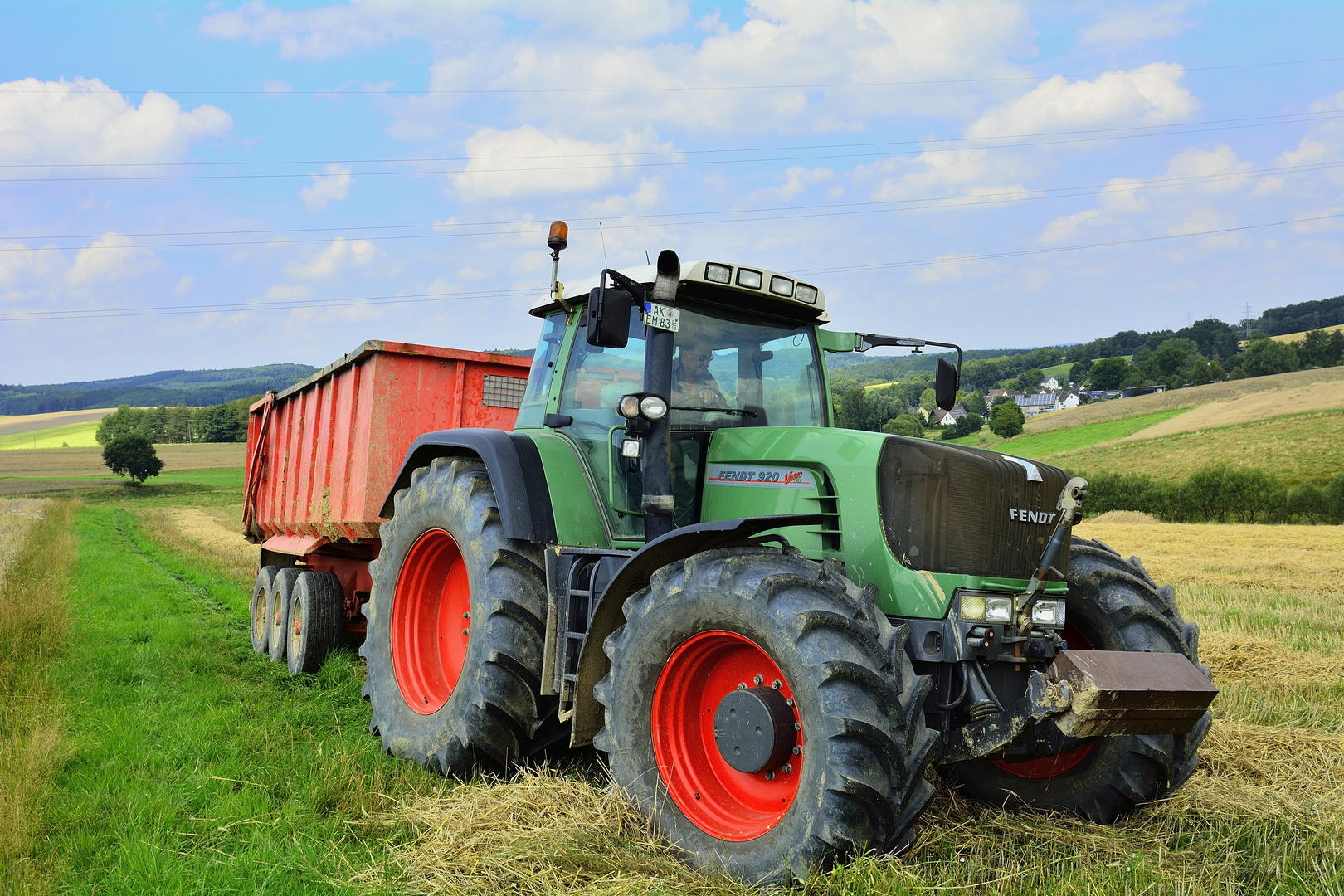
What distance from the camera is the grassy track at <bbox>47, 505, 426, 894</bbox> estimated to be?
3635 mm

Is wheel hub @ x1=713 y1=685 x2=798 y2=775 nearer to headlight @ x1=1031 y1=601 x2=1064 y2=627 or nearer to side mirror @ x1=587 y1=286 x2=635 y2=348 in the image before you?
headlight @ x1=1031 y1=601 x2=1064 y2=627

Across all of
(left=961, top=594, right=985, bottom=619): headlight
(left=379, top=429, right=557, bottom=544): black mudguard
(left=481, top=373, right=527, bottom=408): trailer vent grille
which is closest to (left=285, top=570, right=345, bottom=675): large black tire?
(left=481, top=373, right=527, bottom=408): trailer vent grille

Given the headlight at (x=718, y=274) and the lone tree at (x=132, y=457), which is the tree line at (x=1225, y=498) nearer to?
the headlight at (x=718, y=274)

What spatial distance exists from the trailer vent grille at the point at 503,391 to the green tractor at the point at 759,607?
2282mm

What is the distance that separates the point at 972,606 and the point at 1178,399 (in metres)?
61.5

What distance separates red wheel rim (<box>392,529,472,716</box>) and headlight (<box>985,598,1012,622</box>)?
9.95 ft

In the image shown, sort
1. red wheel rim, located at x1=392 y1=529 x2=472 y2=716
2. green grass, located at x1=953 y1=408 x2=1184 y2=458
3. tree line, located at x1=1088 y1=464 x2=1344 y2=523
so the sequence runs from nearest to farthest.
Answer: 1. red wheel rim, located at x1=392 y1=529 x2=472 y2=716
2. tree line, located at x1=1088 y1=464 x2=1344 y2=523
3. green grass, located at x1=953 y1=408 x2=1184 y2=458

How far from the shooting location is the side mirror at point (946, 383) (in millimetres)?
4926

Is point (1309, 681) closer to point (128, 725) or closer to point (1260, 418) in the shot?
point (128, 725)

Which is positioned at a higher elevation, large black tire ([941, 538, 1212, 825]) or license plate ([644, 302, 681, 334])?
license plate ([644, 302, 681, 334])

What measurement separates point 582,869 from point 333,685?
4.27 m

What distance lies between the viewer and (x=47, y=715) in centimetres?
573

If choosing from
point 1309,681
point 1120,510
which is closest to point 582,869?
point 1309,681

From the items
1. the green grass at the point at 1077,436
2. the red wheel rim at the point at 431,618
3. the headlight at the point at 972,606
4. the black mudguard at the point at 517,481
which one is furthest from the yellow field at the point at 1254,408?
the headlight at the point at 972,606
